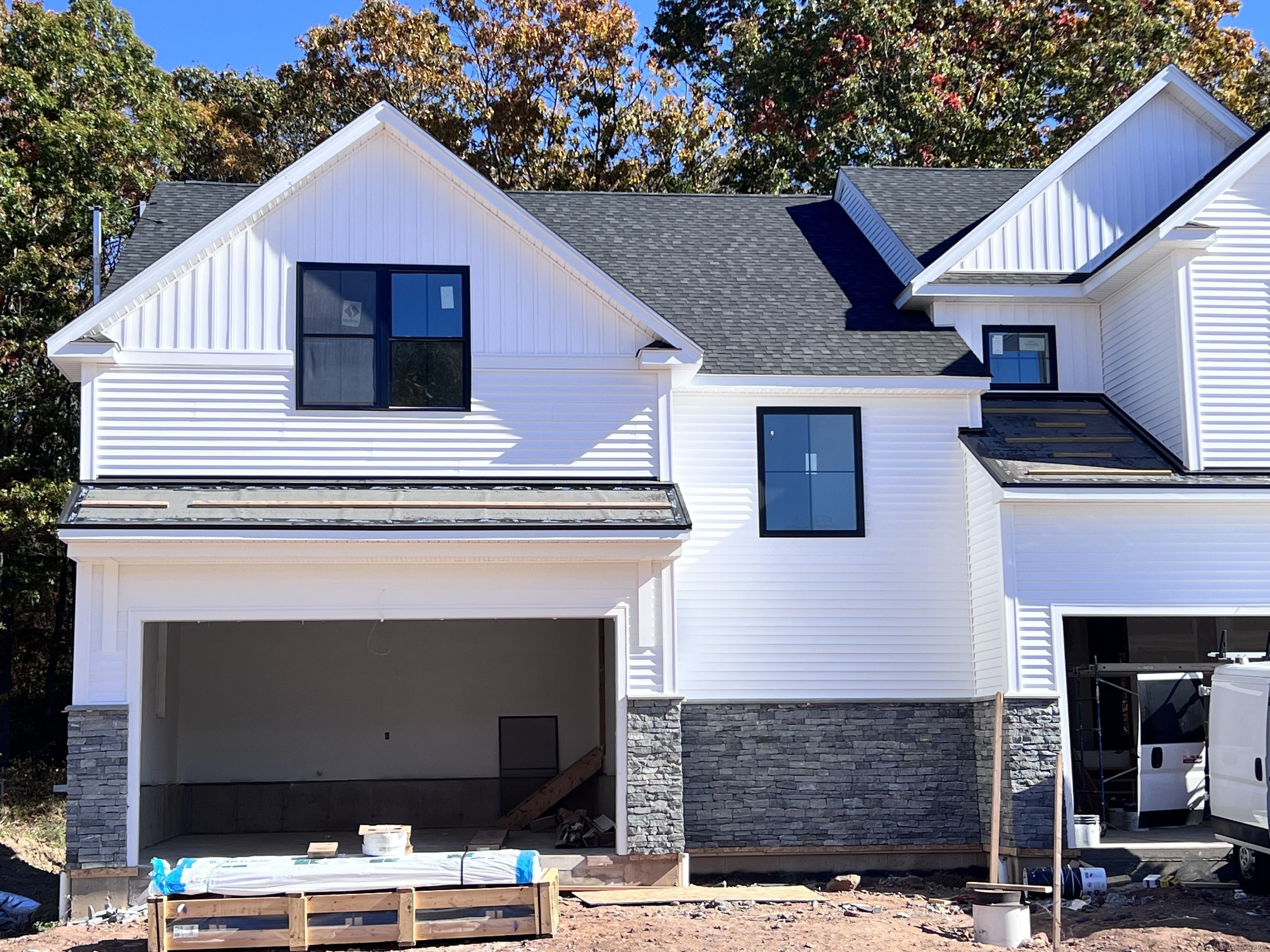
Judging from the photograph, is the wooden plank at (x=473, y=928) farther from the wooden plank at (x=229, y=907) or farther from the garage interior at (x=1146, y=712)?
the garage interior at (x=1146, y=712)

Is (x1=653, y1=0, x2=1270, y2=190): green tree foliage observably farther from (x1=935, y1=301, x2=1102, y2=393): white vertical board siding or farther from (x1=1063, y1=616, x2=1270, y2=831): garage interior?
(x1=1063, y1=616, x2=1270, y2=831): garage interior

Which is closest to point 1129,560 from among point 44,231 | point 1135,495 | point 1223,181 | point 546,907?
point 1135,495

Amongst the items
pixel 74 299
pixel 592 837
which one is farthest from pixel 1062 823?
pixel 74 299

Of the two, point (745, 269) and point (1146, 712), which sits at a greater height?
point (745, 269)

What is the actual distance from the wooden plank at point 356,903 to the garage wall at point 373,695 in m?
7.80

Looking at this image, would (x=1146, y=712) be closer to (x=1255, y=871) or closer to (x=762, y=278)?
(x=1255, y=871)

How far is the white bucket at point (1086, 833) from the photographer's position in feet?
51.5

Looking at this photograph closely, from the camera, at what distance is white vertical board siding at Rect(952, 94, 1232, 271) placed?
19.2 metres

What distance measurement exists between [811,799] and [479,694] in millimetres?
6350

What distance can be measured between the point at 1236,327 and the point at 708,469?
6903mm

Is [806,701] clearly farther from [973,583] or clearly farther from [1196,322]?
[1196,322]

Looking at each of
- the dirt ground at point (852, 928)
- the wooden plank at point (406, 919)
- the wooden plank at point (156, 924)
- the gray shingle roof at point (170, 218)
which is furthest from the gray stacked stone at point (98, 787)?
the gray shingle roof at point (170, 218)

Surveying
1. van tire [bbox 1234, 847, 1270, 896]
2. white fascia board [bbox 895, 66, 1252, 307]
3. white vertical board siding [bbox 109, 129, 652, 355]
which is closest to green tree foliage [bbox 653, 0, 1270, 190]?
white fascia board [bbox 895, 66, 1252, 307]

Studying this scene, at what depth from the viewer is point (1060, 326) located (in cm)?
1920
